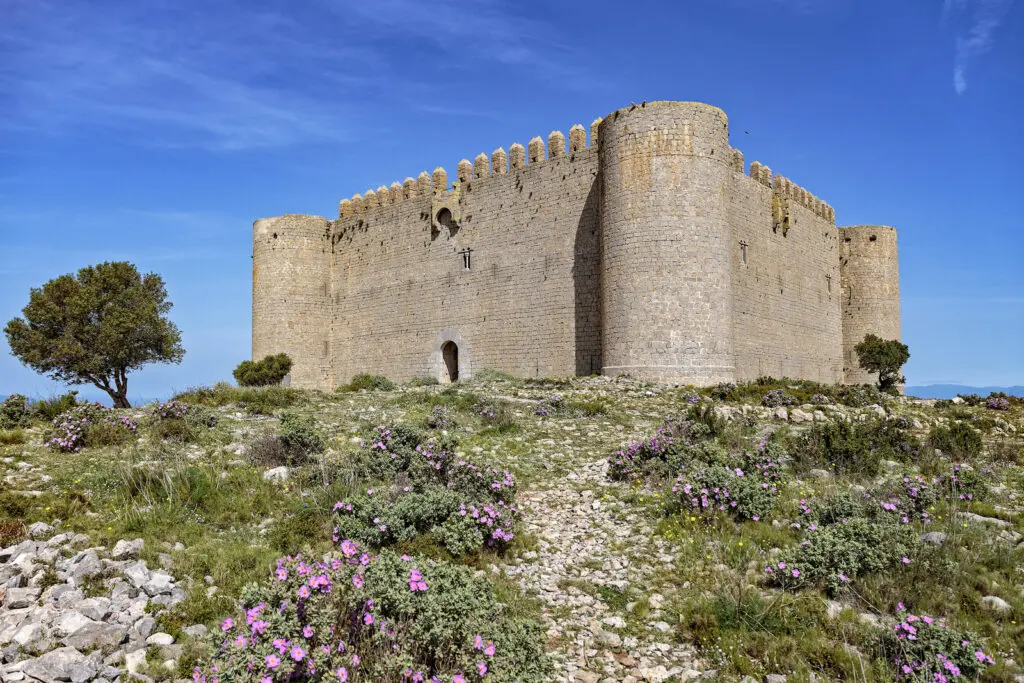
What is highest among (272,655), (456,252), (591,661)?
(456,252)

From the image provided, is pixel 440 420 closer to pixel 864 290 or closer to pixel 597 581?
pixel 597 581

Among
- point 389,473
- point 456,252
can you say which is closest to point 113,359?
point 456,252

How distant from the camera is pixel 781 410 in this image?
511 inches

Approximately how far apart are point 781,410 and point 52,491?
36.0ft

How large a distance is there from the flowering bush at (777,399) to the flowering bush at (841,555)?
873 cm

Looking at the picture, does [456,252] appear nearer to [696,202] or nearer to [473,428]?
[696,202]

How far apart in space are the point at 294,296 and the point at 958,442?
23814 mm

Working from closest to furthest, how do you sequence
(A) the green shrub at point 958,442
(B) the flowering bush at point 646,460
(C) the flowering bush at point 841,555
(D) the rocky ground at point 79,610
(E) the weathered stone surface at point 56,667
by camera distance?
(E) the weathered stone surface at point 56,667 < (D) the rocky ground at point 79,610 < (C) the flowering bush at point 841,555 < (B) the flowering bush at point 646,460 < (A) the green shrub at point 958,442

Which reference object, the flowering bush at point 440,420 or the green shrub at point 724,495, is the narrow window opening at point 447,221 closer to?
the flowering bush at point 440,420

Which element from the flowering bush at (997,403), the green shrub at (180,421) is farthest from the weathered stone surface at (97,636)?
the flowering bush at (997,403)

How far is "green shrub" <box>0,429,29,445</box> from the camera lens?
390 inches

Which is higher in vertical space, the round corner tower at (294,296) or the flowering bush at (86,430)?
the round corner tower at (294,296)

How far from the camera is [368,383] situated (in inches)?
992

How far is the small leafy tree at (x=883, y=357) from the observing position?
27.2m
